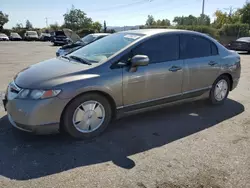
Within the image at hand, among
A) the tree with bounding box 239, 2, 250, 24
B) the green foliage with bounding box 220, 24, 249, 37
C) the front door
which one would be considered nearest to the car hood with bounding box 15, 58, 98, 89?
the front door

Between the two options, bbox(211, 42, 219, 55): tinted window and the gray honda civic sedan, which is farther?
bbox(211, 42, 219, 55): tinted window

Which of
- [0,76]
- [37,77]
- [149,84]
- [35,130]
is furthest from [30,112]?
[0,76]

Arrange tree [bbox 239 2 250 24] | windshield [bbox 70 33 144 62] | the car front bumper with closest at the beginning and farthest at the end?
the car front bumper < windshield [bbox 70 33 144 62] < tree [bbox 239 2 250 24]

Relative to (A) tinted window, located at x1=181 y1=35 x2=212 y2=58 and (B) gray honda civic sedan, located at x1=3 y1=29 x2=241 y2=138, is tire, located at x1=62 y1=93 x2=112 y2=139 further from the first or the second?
(A) tinted window, located at x1=181 y1=35 x2=212 y2=58

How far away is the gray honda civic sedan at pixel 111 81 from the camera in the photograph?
3.38 m

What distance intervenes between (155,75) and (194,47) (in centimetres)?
117

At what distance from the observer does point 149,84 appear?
13.6 feet

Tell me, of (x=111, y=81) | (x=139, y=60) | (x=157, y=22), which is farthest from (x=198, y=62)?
(x=157, y=22)

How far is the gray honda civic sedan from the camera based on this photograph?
338 centimetres

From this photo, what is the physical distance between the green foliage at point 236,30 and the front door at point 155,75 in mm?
29272

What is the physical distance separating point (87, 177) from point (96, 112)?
1.15 m

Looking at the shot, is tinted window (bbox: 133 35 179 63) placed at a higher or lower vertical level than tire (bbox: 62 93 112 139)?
higher

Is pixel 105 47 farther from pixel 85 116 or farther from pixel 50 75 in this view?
pixel 85 116

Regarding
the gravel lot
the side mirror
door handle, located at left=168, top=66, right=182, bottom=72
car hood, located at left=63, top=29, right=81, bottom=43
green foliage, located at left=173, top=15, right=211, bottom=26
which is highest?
green foliage, located at left=173, top=15, right=211, bottom=26
